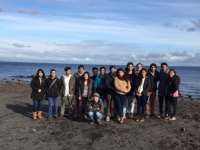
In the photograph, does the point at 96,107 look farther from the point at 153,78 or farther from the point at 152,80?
the point at 153,78

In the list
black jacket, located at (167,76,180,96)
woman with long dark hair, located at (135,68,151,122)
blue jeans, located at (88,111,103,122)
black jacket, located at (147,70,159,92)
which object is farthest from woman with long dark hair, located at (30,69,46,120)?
black jacket, located at (167,76,180,96)

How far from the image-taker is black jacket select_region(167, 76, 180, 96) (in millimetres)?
11555

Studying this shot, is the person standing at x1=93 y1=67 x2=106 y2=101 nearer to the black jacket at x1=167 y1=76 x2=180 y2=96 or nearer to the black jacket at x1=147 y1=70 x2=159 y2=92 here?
the black jacket at x1=147 y1=70 x2=159 y2=92

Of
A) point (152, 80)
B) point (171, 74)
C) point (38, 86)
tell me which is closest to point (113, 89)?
→ point (152, 80)

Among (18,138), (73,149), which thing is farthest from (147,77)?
(18,138)

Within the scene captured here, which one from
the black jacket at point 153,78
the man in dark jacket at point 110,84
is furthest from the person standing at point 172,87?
the man in dark jacket at point 110,84

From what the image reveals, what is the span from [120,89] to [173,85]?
2.04m

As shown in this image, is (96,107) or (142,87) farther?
(142,87)

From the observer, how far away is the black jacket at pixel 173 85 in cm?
1155

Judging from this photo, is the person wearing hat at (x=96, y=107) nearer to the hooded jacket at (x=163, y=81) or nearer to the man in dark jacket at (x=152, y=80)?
the man in dark jacket at (x=152, y=80)

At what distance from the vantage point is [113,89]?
11.4 metres

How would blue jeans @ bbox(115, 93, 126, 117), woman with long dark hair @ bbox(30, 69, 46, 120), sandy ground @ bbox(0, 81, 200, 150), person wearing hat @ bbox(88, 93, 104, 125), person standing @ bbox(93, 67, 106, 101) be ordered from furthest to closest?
1. woman with long dark hair @ bbox(30, 69, 46, 120)
2. person standing @ bbox(93, 67, 106, 101)
3. blue jeans @ bbox(115, 93, 126, 117)
4. person wearing hat @ bbox(88, 93, 104, 125)
5. sandy ground @ bbox(0, 81, 200, 150)

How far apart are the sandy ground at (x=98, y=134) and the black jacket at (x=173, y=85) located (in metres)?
1.19

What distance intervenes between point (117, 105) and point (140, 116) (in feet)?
3.64
